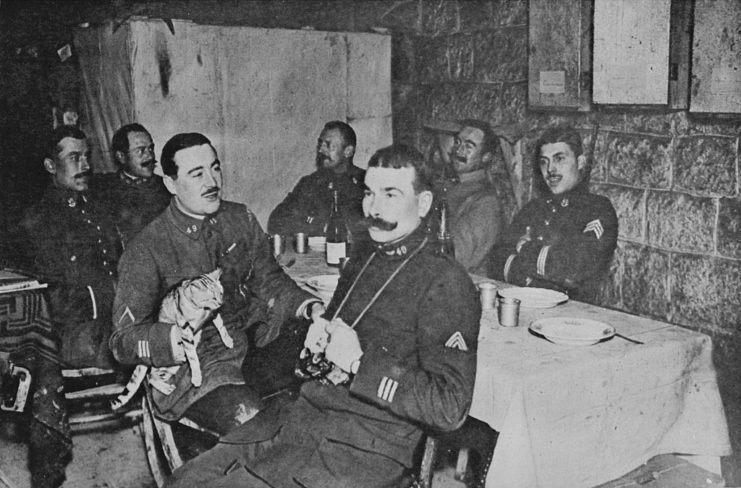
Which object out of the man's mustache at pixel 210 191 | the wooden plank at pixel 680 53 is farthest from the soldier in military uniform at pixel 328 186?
the wooden plank at pixel 680 53

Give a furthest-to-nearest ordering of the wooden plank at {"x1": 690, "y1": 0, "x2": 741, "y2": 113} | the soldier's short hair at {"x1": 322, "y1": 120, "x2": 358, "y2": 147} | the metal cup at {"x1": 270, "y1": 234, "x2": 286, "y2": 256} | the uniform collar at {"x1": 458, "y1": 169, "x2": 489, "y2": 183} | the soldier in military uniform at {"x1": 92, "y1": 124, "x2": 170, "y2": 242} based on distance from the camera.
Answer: the soldier's short hair at {"x1": 322, "y1": 120, "x2": 358, "y2": 147} < the soldier in military uniform at {"x1": 92, "y1": 124, "x2": 170, "y2": 242} < the uniform collar at {"x1": 458, "y1": 169, "x2": 489, "y2": 183} < the metal cup at {"x1": 270, "y1": 234, "x2": 286, "y2": 256} < the wooden plank at {"x1": 690, "y1": 0, "x2": 741, "y2": 113}

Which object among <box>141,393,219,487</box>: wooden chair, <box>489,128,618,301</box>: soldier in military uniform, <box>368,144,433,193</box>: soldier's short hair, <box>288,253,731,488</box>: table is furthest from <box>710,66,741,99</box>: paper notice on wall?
<box>141,393,219,487</box>: wooden chair

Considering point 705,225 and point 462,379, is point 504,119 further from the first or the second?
point 462,379

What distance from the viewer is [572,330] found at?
2441 mm

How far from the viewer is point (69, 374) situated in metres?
3.21

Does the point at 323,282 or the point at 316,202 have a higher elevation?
the point at 316,202

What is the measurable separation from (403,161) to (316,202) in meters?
3.23

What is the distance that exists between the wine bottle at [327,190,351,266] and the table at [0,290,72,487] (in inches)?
55.5

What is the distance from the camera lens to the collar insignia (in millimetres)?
1926

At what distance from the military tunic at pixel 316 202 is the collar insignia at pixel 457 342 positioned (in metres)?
2.92

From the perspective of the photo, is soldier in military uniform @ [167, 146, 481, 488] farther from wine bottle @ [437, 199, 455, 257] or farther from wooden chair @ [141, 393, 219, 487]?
wine bottle @ [437, 199, 455, 257]

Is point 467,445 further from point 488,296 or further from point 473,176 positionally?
point 473,176

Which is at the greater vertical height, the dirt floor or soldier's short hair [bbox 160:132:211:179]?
soldier's short hair [bbox 160:132:211:179]

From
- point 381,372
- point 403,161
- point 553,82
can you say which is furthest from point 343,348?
point 553,82
